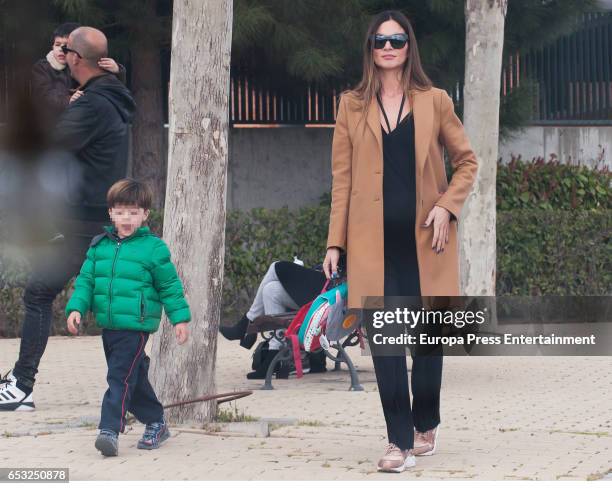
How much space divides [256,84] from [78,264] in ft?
27.2

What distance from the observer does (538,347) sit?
1185 cm

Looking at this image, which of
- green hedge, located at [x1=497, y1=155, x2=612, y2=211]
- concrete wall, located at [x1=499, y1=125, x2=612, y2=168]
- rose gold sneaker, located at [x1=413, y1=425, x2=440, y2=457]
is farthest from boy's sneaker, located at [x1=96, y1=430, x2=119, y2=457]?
concrete wall, located at [x1=499, y1=125, x2=612, y2=168]

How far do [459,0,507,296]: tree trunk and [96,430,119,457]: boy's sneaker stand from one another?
4843mm

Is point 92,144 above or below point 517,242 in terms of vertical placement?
above

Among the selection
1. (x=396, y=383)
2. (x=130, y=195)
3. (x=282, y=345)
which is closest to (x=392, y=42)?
(x=130, y=195)

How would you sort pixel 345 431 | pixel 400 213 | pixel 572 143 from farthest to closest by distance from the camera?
1. pixel 572 143
2. pixel 345 431
3. pixel 400 213

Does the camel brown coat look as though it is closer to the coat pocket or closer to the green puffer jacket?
the green puffer jacket

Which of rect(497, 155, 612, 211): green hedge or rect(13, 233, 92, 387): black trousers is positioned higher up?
rect(497, 155, 612, 211): green hedge

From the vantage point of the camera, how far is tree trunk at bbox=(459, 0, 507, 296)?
1038 cm

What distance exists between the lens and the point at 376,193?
19.6 feet

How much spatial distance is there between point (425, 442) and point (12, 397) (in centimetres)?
262

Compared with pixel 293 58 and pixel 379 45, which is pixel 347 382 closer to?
pixel 379 45

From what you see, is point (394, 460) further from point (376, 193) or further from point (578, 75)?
point (578, 75)

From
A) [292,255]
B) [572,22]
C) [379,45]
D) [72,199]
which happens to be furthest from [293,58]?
[379,45]
